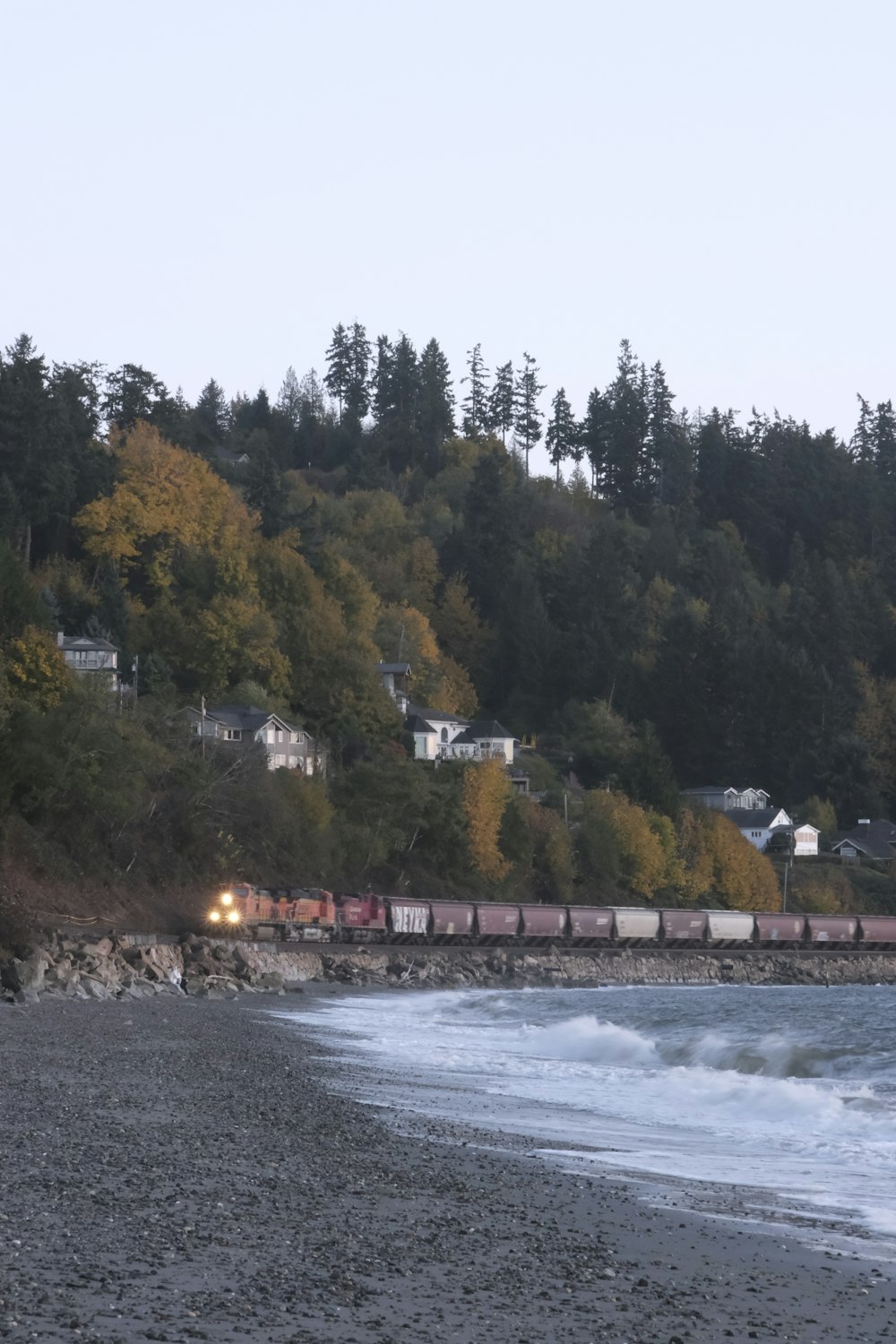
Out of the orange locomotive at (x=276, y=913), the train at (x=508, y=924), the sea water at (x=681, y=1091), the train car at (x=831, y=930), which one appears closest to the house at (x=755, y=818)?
the train car at (x=831, y=930)

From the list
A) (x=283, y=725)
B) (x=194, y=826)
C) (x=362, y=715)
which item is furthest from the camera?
(x=362, y=715)

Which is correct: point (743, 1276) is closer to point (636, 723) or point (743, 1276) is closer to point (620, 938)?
point (620, 938)

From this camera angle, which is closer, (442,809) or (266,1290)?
(266,1290)

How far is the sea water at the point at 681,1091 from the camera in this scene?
14.8 m

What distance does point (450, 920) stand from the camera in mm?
75438

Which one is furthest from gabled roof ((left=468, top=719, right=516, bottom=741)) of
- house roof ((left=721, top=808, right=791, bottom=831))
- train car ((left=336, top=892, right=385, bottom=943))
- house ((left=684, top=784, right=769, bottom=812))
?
train car ((left=336, top=892, right=385, bottom=943))

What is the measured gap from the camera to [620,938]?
83.8 m

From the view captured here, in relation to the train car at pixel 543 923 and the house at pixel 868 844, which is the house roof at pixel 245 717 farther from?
the house at pixel 868 844

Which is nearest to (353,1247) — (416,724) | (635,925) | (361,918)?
(361,918)

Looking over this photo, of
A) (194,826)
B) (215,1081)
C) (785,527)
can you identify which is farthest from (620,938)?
(785,527)

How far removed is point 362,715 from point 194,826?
32.4 m

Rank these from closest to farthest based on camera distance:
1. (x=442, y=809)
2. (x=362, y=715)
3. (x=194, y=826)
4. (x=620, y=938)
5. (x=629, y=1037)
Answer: (x=629, y=1037), (x=194, y=826), (x=620, y=938), (x=442, y=809), (x=362, y=715)

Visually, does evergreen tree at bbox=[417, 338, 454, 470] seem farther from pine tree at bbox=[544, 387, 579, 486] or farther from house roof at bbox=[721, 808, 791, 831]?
house roof at bbox=[721, 808, 791, 831]

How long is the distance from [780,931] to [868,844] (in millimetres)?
36241
